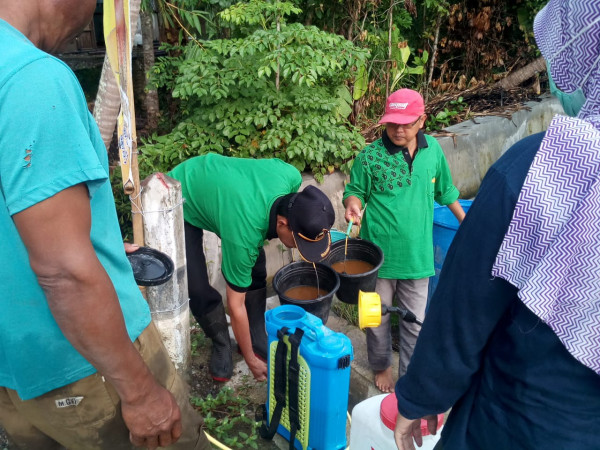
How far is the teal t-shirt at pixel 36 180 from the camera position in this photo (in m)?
1.13

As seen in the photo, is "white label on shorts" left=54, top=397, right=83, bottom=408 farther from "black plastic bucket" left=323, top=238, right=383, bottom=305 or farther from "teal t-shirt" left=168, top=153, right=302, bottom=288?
"black plastic bucket" left=323, top=238, right=383, bottom=305

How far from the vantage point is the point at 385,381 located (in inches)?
133

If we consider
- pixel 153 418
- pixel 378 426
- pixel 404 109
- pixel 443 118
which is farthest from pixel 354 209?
pixel 443 118

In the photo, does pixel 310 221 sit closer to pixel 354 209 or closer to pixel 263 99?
pixel 354 209

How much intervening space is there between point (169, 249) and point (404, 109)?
63.7 inches

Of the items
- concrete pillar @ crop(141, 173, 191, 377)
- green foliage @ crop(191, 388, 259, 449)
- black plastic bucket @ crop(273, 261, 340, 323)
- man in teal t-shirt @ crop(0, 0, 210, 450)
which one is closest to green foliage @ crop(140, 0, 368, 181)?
black plastic bucket @ crop(273, 261, 340, 323)

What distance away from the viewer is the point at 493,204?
1.11 meters

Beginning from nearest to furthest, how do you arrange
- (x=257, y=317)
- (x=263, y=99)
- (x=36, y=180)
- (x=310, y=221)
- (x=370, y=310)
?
(x=36, y=180) < (x=370, y=310) < (x=310, y=221) < (x=257, y=317) < (x=263, y=99)

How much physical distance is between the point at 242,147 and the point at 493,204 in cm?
384

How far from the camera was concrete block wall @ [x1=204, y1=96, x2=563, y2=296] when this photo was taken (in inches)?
196

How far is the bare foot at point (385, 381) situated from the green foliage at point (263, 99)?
6.61 ft

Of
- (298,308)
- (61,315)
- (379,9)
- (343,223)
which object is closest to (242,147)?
(343,223)

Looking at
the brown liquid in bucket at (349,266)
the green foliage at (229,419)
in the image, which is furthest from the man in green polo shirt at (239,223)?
the brown liquid in bucket at (349,266)

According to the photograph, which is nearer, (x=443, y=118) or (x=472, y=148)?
(x=472, y=148)
